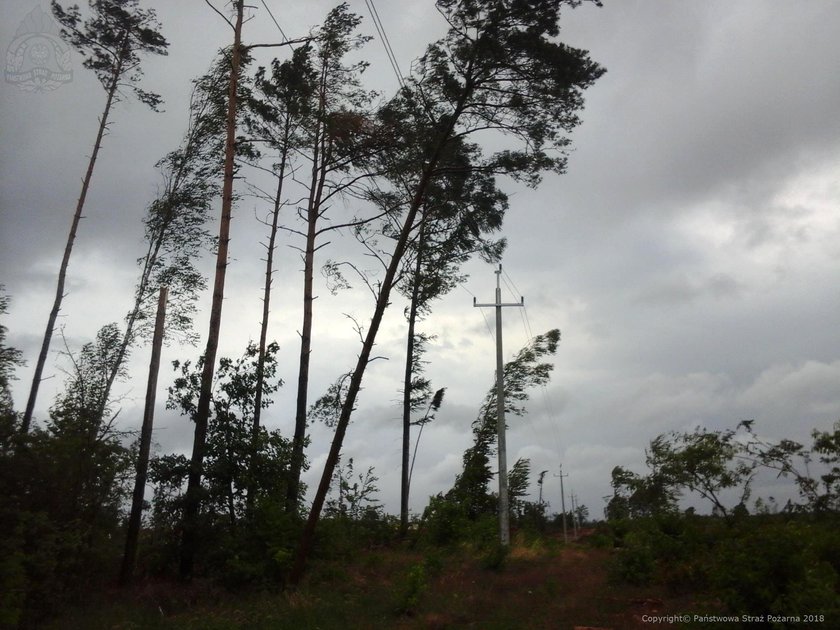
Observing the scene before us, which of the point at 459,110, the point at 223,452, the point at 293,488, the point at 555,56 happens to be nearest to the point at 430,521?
the point at 293,488

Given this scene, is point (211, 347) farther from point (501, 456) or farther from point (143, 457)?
point (501, 456)

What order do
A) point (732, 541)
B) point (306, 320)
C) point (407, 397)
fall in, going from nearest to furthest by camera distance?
1. point (732, 541)
2. point (306, 320)
3. point (407, 397)

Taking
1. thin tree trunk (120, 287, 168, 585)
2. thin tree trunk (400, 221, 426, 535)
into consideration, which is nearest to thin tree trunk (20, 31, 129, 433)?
thin tree trunk (120, 287, 168, 585)

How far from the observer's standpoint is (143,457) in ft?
61.1

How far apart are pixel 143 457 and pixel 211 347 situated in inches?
135

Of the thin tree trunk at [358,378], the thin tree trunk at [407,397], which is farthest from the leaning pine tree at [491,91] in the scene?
the thin tree trunk at [407,397]

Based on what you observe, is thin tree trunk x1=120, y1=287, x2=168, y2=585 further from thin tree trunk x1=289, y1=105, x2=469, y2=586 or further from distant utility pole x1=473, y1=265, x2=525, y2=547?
distant utility pole x1=473, y1=265, x2=525, y2=547

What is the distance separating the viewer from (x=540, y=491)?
51.2m

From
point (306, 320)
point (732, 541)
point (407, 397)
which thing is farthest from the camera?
point (407, 397)

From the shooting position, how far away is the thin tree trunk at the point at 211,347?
58.3 feet

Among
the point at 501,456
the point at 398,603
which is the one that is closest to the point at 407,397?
the point at 501,456

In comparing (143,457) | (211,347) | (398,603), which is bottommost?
(398,603)

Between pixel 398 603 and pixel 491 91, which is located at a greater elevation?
pixel 491 91

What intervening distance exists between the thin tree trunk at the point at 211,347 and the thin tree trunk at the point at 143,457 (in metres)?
1.28
